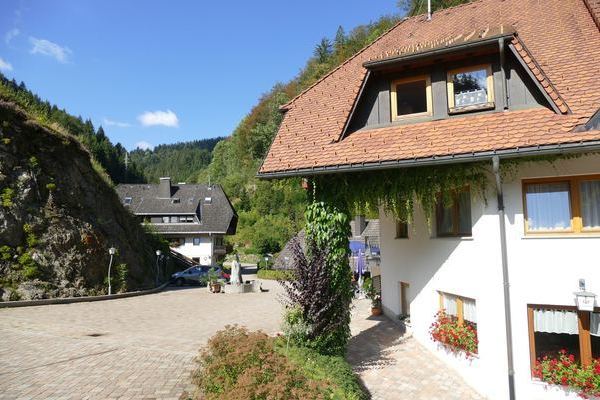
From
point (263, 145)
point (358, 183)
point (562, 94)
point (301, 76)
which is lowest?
point (358, 183)

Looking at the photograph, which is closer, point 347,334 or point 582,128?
point 582,128

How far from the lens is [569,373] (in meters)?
7.88

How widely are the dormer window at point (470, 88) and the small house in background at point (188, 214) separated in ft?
135

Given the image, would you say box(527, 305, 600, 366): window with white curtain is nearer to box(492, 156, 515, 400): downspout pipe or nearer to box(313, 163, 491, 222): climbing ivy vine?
box(492, 156, 515, 400): downspout pipe

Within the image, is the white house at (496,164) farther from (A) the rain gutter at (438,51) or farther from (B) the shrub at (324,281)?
(B) the shrub at (324,281)

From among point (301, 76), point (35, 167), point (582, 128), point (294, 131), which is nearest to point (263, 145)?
point (301, 76)

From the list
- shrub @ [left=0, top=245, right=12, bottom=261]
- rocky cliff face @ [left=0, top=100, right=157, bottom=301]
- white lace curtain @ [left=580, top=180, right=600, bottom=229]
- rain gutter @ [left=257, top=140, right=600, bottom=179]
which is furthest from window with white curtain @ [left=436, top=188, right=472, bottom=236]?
shrub @ [left=0, top=245, right=12, bottom=261]

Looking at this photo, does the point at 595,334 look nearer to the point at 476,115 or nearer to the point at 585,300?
the point at 585,300

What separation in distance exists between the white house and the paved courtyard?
3.77 ft

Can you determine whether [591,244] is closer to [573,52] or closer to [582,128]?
[582,128]

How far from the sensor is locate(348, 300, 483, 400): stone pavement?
876 cm

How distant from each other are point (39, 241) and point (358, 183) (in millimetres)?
19014

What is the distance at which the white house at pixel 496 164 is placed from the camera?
8.23 meters

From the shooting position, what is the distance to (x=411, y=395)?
28.2 ft
